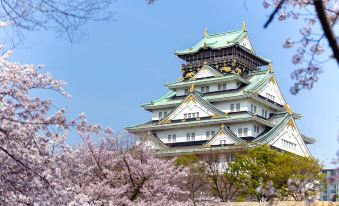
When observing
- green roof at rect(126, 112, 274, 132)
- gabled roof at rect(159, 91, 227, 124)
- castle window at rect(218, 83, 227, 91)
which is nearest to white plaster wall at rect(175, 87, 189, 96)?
gabled roof at rect(159, 91, 227, 124)

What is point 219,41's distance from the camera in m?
56.8

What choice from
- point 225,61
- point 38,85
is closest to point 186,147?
point 225,61

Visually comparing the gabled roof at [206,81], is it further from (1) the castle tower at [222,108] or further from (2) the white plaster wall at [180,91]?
(2) the white plaster wall at [180,91]

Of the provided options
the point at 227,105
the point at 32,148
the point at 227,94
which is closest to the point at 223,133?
the point at 227,105

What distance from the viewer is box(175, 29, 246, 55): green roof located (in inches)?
2171

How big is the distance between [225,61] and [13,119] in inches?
1804

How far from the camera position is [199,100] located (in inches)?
2004

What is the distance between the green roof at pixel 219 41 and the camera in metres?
55.1

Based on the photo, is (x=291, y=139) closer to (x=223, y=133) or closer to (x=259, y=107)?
(x=259, y=107)

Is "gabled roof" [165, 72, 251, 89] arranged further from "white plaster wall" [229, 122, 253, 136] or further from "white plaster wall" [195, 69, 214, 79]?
"white plaster wall" [229, 122, 253, 136]

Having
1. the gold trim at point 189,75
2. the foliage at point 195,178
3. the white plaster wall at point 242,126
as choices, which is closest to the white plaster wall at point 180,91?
the gold trim at point 189,75

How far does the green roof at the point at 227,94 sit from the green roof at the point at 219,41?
3.69m

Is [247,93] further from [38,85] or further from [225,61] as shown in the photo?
[38,85]

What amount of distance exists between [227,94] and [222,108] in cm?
130
